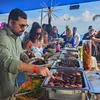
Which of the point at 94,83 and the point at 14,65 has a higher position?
the point at 14,65

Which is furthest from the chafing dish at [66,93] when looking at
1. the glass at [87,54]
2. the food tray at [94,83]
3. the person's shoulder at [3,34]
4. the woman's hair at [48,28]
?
the woman's hair at [48,28]

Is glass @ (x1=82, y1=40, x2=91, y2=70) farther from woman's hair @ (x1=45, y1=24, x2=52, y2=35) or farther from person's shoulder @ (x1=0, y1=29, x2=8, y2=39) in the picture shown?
woman's hair @ (x1=45, y1=24, x2=52, y2=35)

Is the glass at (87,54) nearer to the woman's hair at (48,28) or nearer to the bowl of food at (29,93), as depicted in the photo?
the bowl of food at (29,93)

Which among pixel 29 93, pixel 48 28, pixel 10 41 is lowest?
pixel 29 93

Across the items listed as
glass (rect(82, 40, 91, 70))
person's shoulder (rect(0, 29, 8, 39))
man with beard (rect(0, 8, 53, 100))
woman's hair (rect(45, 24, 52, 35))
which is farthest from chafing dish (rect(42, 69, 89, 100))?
woman's hair (rect(45, 24, 52, 35))

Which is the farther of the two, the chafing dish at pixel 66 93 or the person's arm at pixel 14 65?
the person's arm at pixel 14 65

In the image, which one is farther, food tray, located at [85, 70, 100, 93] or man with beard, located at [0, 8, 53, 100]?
man with beard, located at [0, 8, 53, 100]

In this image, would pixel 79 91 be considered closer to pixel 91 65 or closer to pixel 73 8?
pixel 91 65

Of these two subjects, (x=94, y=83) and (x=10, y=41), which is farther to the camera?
(x=10, y=41)

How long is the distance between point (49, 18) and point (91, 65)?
19.9 feet

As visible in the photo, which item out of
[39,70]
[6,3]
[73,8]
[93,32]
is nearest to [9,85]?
[39,70]

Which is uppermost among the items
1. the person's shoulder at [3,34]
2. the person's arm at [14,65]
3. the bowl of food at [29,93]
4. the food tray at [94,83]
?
the person's shoulder at [3,34]

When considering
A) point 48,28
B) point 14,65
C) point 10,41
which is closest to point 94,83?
point 14,65

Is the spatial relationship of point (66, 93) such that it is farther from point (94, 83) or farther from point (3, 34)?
point (3, 34)
